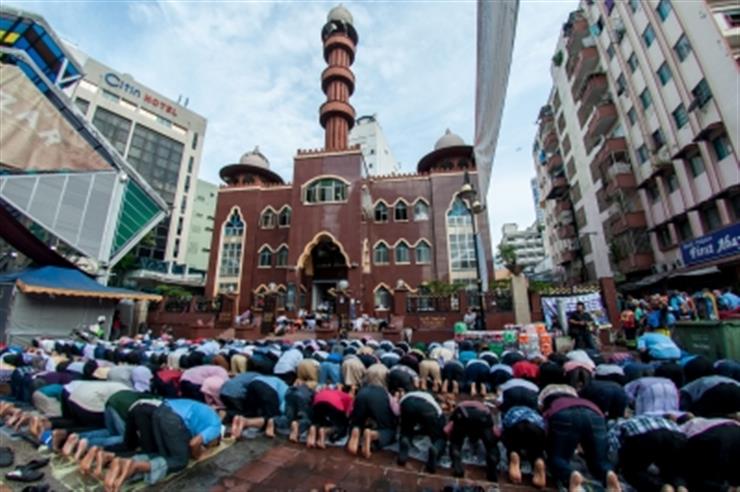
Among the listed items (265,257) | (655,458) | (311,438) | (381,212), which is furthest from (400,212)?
(655,458)

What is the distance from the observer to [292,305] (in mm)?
20172

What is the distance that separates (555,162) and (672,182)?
15167 millimetres

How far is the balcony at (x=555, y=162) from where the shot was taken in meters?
31.7

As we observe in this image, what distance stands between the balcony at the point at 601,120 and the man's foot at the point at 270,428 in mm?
27135

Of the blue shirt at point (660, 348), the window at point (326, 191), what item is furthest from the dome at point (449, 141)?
the blue shirt at point (660, 348)

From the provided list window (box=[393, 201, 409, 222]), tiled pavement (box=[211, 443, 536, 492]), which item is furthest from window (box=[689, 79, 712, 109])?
tiled pavement (box=[211, 443, 536, 492])

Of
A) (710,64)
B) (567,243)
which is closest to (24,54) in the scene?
(710,64)

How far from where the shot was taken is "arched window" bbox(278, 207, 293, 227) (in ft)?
85.5

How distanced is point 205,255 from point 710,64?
2081 inches

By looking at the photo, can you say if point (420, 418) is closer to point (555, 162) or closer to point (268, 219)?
point (268, 219)

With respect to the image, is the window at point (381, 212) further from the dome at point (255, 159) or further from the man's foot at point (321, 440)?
the man's foot at point (321, 440)

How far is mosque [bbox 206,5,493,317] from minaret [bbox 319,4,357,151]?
0.28ft

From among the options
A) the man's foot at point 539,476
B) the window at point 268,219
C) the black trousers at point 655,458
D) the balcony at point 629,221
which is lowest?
the man's foot at point 539,476

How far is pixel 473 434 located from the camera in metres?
3.82
